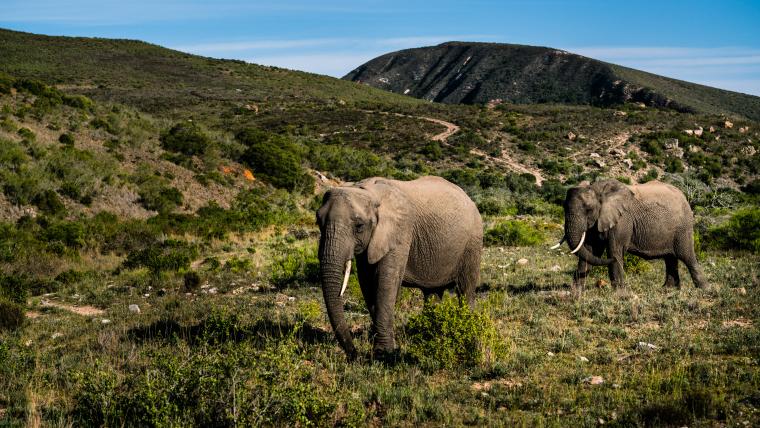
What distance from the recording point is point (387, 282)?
8.09m

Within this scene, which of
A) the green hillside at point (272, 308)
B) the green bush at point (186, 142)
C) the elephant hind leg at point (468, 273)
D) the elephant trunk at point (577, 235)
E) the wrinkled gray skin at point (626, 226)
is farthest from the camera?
the green bush at point (186, 142)

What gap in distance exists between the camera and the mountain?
4518 inches

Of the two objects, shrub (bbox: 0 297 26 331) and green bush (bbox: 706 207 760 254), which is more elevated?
green bush (bbox: 706 207 760 254)

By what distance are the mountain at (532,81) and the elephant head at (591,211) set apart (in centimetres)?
10101

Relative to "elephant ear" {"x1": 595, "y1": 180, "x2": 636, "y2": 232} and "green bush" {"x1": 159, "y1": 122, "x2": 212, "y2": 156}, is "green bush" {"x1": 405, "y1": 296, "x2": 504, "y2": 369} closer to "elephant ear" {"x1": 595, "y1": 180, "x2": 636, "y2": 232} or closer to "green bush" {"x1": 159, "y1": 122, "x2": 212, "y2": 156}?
"elephant ear" {"x1": 595, "y1": 180, "x2": 636, "y2": 232}

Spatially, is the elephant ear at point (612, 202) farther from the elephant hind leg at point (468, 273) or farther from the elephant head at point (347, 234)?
the elephant head at point (347, 234)

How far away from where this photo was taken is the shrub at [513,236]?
21.5 meters

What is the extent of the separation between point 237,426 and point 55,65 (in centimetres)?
8814

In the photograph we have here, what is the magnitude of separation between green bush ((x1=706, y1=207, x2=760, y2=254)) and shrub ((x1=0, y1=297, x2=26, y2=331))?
18.4 meters

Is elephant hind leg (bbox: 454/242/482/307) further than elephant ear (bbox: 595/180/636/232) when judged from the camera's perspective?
No

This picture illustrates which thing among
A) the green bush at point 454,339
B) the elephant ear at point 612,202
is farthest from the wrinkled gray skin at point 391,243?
the elephant ear at point 612,202

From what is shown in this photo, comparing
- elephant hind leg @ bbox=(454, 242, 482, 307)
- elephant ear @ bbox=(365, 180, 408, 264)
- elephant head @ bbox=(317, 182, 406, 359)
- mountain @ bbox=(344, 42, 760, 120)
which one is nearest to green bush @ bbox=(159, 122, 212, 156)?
elephant hind leg @ bbox=(454, 242, 482, 307)

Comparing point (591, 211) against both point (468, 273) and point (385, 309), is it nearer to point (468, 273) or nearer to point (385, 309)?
point (468, 273)

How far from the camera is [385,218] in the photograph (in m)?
8.07
